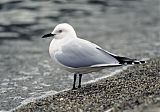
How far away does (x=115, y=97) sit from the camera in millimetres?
6867

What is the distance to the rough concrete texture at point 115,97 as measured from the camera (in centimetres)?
607

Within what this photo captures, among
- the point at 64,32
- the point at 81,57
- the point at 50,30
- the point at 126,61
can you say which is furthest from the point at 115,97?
the point at 50,30

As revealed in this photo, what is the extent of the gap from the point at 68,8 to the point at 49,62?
6.95m

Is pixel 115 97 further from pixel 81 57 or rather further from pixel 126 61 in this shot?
pixel 81 57

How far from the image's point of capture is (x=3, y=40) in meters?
14.7

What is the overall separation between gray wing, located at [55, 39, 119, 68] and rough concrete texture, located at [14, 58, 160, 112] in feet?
1.35

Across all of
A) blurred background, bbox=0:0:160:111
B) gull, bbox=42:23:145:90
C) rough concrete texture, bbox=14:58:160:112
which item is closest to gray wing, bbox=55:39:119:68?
gull, bbox=42:23:145:90

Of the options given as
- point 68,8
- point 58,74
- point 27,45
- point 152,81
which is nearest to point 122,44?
point 27,45

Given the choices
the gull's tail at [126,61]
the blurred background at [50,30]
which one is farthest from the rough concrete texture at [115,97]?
the blurred background at [50,30]

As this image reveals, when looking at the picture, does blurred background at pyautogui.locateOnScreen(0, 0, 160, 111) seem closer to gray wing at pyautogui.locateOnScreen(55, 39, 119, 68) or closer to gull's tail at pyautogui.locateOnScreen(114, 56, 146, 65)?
gray wing at pyautogui.locateOnScreen(55, 39, 119, 68)

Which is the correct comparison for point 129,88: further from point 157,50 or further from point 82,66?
point 157,50

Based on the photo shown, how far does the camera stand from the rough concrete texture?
19.9ft

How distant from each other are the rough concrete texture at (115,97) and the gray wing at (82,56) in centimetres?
41

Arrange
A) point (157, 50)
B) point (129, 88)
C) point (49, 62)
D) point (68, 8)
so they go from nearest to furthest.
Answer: point (129, 88) → point (49, 62) → point (157, 50) → point (68, 8)
